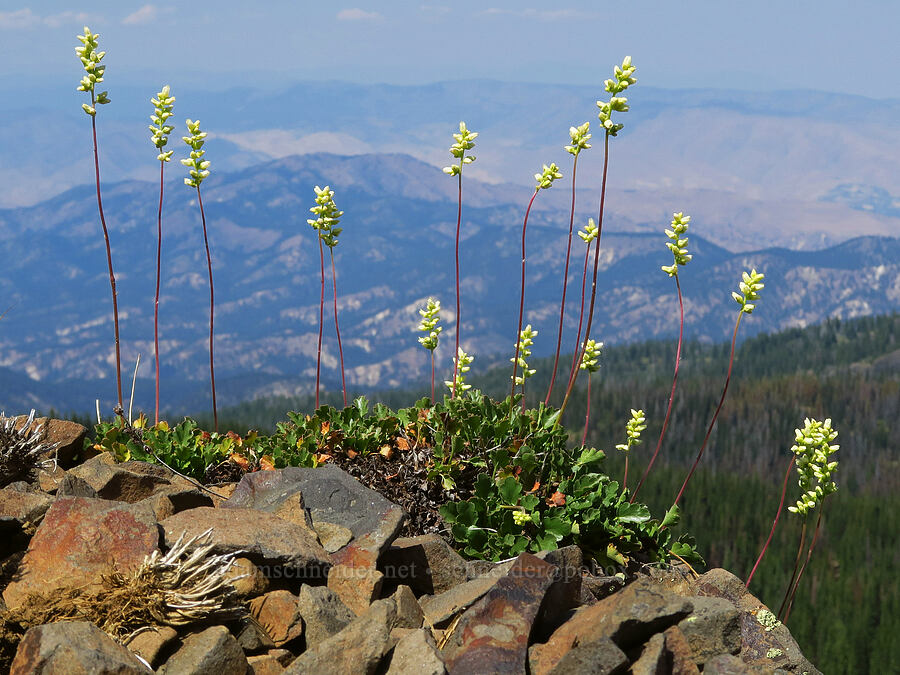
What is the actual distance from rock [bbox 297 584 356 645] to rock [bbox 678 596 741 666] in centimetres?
208

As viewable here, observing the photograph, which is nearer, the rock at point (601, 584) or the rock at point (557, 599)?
the rock at point (557, 599)

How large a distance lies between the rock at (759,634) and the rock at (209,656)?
3.43 m

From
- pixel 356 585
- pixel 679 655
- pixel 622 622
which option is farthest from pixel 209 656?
pixel 679 655

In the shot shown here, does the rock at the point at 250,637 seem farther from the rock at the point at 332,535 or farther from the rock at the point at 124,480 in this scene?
the rock at the point at 124,480

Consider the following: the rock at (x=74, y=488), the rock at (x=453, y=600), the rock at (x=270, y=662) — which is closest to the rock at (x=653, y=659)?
the rock at (x=453, y=600)

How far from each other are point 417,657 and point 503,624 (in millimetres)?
677

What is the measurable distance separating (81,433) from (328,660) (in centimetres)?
469

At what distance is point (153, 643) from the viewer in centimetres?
491

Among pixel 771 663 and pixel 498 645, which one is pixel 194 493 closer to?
pixel 498 645

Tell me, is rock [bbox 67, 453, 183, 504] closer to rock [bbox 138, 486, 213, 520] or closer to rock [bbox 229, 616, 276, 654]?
rock [bbox 138, 486, 213, 520]

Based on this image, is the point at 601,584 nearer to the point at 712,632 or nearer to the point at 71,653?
the point at 712,632

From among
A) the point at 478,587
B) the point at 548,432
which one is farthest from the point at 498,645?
the point at 548,432

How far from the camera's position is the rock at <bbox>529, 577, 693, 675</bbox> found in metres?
4.89

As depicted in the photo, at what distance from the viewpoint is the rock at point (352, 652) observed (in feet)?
15.6
